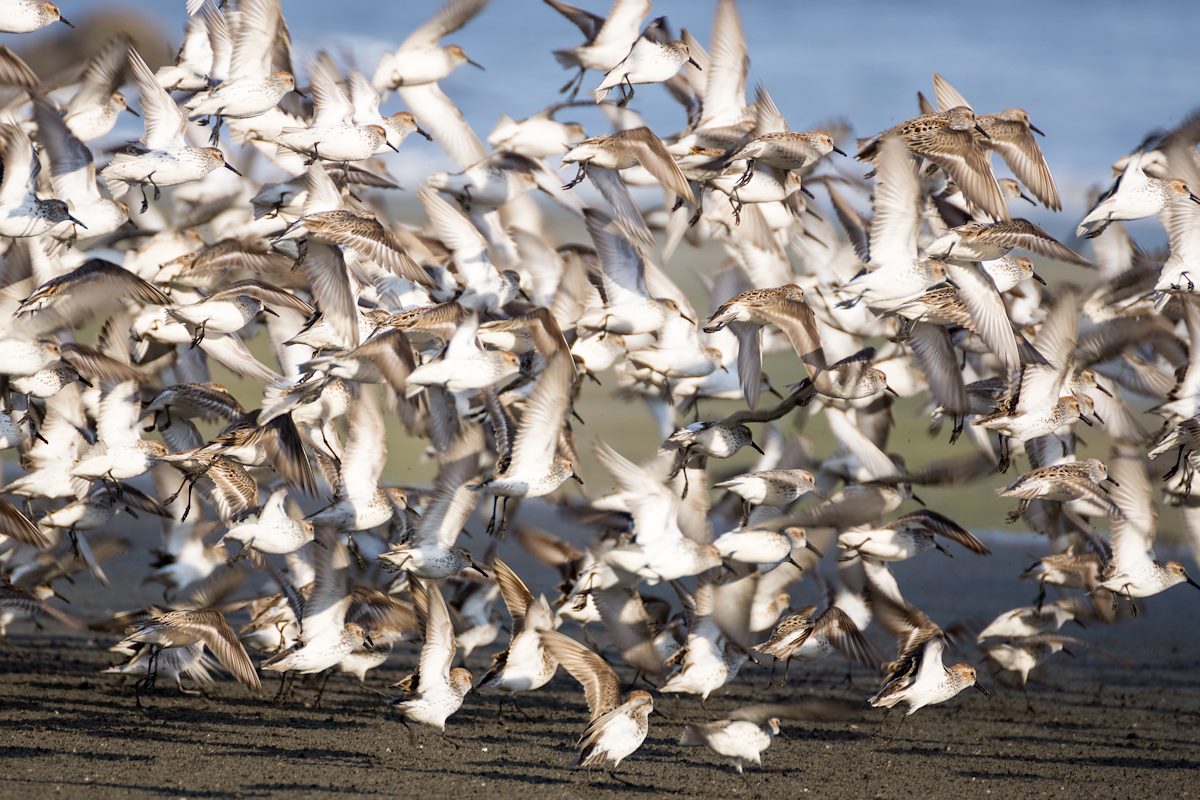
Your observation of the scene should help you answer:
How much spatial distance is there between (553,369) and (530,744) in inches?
129

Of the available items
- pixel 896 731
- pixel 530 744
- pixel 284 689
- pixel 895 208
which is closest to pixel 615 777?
pixel 530 744

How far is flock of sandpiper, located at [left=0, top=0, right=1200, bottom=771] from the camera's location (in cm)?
938

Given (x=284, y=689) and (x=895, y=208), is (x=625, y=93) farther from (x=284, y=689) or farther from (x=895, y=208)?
(x=284, y=689)

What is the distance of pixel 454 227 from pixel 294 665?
13.2 feet

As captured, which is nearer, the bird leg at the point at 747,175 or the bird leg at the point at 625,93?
the bird leg at the point at 747,175

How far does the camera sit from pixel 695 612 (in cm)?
1041

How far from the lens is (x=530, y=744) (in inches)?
404

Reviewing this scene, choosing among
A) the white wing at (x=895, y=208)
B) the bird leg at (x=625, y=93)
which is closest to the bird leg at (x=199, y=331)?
the bird leg at (x=625, y=93)

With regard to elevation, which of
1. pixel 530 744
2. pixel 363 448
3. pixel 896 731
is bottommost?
pixel 896 731

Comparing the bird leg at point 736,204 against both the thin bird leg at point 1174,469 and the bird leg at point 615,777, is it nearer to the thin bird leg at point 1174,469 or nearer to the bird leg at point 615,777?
the thin bird leg at point 1174,469

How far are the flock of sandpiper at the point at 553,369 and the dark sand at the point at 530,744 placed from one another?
1.59ft

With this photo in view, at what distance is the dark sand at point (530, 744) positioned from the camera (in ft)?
29.1

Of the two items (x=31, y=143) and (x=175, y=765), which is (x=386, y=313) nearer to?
(x=31, y=143)

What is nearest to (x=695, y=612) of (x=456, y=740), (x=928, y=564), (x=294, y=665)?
(x=456, y=740)
